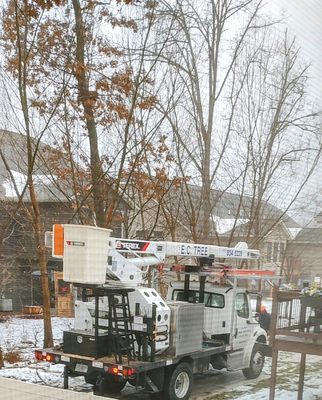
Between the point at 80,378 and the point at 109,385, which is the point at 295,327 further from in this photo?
the point at 80,378

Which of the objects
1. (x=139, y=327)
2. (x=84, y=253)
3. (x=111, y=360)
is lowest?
(x=111, y=360)

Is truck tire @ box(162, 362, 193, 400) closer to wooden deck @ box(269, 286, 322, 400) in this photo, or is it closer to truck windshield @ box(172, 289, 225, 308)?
truck windshield @ box(172, 289, 225, 308)

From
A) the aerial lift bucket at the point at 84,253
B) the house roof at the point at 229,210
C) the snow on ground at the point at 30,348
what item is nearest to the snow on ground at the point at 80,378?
the snow on ground at the point at 30,348

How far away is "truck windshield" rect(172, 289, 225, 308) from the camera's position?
231 cm

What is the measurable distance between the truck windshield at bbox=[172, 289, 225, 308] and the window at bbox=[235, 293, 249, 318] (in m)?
0.07

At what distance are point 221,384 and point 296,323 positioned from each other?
0.94 metres

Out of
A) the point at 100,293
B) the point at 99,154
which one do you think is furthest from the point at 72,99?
the point at 100,293

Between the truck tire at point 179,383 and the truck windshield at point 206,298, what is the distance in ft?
1.18

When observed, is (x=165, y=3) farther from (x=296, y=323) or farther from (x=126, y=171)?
(x=296, y=323)

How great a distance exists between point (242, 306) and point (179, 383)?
49cm

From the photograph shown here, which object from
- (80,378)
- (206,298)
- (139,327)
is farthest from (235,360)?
(80,378)

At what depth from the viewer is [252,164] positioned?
1872mm

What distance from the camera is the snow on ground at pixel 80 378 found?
1.35 m

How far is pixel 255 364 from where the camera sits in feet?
6.39
